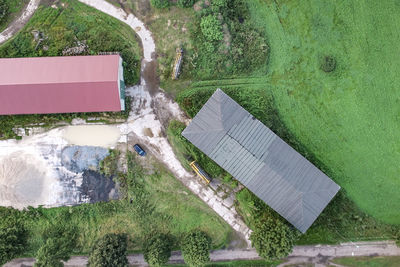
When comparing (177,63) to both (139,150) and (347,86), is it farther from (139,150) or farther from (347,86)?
(347,86)

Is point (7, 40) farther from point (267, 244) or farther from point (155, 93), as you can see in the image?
point (267, 244)

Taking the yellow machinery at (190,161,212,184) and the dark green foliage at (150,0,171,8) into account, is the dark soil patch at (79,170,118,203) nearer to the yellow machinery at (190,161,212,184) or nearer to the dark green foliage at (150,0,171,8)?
the yellow machinery at (190,161,212,184)

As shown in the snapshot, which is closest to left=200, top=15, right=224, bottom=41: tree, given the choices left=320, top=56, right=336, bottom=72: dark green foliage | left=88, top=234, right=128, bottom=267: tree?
left=320, top=56, right=336, bottom=72: dark green foliage

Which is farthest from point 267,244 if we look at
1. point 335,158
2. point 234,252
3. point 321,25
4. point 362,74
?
point 321,25

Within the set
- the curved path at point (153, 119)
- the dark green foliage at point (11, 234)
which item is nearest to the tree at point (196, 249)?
the curved path at point (153, 119)

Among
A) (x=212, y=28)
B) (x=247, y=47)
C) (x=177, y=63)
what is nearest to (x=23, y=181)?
(x=177, y=63)

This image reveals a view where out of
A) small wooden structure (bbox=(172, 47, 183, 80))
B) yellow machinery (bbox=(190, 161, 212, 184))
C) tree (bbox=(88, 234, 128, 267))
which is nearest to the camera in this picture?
tree (bbox=(88, 234, 128, 267))
